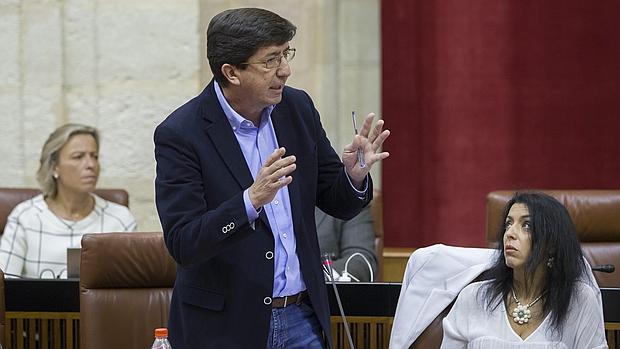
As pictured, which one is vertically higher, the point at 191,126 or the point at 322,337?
the point at 191,126

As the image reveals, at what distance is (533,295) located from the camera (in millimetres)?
3248

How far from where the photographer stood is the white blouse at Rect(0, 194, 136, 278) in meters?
4.94

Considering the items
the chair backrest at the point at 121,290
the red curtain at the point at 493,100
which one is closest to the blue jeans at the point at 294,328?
the chair backrest at the point at 121,290

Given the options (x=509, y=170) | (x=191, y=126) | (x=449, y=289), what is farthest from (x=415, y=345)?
(x=509, y=170)

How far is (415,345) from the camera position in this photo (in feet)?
11.2

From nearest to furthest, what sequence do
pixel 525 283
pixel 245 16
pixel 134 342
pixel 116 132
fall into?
pixel 245 16, pixel 525 283, pixel 134 342, pixel 116 132

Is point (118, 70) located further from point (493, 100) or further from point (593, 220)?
point (593, 220)

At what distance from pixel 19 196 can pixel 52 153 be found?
0.26m

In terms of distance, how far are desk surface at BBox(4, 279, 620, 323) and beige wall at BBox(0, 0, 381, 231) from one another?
6.92ft

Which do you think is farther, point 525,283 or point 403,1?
point 403,1

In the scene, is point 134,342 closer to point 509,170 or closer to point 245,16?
point 245,16

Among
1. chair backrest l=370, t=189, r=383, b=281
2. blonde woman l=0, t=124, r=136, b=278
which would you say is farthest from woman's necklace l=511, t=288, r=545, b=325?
blonde woman l=0, t=124, r=136, b=278

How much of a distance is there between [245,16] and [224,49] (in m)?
0.09

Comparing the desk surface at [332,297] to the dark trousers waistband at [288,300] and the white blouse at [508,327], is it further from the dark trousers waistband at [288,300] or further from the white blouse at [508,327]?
the dark trousers waistband at [288,300]
